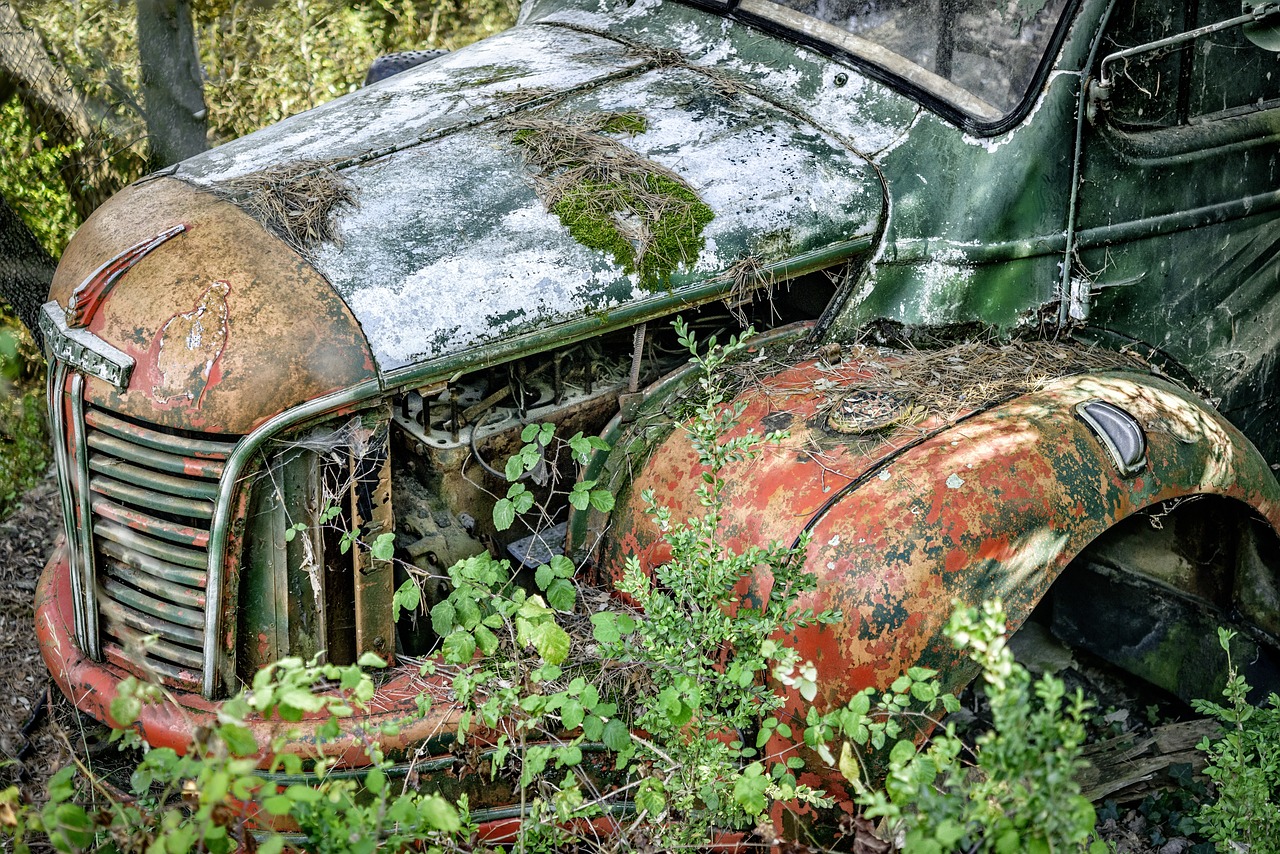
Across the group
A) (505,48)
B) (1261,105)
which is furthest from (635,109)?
(1261,105)

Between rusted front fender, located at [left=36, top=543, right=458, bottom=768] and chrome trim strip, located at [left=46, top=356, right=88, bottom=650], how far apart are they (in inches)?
4.7

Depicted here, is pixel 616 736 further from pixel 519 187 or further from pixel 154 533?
pixel 519 187

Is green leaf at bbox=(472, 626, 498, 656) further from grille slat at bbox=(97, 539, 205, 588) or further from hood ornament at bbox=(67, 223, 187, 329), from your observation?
hood ornament at bbox=(67, 223, 187, 329)

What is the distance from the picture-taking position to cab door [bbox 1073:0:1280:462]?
321cm

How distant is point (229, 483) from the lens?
242cm

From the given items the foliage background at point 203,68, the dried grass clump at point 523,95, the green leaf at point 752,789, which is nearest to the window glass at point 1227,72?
the dried grass clump at point 523,95

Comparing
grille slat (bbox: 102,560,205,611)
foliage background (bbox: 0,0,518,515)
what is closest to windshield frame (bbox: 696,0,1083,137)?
grille slat (bbox: 102,560,205,611)

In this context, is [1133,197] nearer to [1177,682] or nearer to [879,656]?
[1177,682]

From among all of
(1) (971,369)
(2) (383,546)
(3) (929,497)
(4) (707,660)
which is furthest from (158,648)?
(1) (971,369)

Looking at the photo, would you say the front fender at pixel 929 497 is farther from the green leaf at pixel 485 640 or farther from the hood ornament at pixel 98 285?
the hood ornament at pixel 98 285

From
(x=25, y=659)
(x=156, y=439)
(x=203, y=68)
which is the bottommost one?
(x=25, y=659)

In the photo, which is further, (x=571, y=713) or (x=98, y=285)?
(x=98, y=285)

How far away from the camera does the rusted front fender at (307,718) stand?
2.44m

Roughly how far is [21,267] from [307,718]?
341 cm
